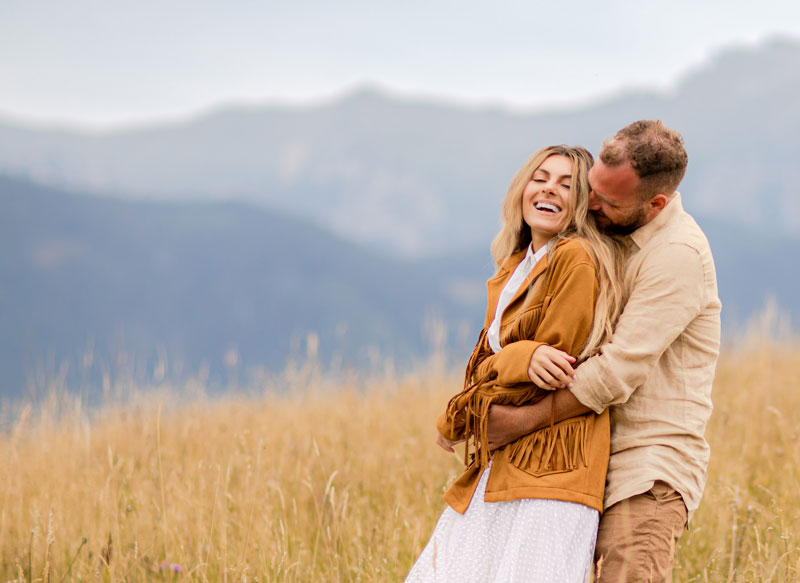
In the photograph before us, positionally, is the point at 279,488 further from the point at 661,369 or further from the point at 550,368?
the point at 661,369

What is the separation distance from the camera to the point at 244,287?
177m

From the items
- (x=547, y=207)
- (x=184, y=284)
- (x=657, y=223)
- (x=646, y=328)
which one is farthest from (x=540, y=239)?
(x=184, y=284)

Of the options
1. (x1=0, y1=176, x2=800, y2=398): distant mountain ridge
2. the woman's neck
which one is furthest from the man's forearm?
(x1=0, y1=176, x2=800, y2=398): distant mountain ridge

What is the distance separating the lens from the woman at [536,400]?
221cm

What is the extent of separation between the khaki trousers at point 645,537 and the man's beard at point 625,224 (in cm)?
79

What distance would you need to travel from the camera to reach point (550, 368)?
7.09ft

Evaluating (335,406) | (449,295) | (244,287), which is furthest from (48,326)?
(335,406)

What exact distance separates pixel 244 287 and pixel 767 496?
17738 cm

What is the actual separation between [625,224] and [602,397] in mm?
581

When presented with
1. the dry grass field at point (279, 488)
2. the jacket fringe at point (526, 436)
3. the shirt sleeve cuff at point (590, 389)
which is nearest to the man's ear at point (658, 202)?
the shirt sleeve cuff at point (590, 389)

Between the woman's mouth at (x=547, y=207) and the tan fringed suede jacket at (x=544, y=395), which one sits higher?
the woman's mouth at (x=547, y=207)

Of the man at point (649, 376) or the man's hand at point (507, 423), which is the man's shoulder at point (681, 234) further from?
the man's hand at point (507, 423)

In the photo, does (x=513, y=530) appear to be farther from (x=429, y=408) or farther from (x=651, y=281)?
(x=429, y=408)

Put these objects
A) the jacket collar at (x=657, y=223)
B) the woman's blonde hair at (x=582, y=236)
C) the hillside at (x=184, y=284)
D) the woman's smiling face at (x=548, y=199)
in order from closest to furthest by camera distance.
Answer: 1. the woman's blonde hair at (x=582, y=236)
2. the jacket collar at (x=657, y=223)
3. the woman's smiling face at (x=548, y=199)
4. the hillside at (x=184, y=284)
